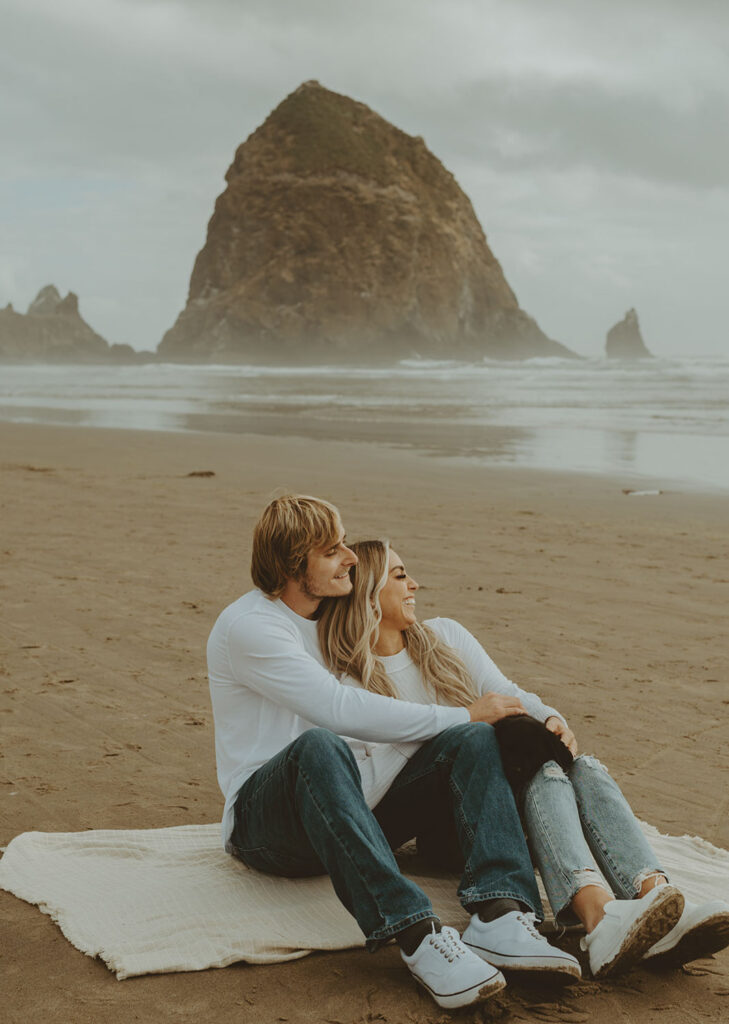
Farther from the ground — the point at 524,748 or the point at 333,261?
the point at 333,261

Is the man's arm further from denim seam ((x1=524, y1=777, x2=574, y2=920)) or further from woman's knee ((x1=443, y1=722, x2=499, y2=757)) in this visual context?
denim seam ((x1=524, y1=777, x2=574, y2=920))

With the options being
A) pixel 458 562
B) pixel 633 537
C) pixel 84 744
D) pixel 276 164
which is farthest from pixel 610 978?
pixel 276 164

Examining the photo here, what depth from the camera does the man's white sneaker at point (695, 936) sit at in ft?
9.25

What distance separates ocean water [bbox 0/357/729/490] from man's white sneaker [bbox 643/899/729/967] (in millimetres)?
10351

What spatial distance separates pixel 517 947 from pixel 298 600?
1.23 meters

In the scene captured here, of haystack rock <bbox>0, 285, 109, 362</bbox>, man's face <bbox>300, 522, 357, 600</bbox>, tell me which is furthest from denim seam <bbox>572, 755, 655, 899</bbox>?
haystack rock <bbox>0, 285, 109, 362</bbox>

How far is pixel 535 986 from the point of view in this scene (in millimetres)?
2908

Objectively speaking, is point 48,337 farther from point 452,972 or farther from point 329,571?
point 452,972

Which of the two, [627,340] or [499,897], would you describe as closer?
[499,897]

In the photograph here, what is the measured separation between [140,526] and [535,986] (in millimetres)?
7521

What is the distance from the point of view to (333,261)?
307ft

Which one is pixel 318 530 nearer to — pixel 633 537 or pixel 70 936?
pixel 70 936

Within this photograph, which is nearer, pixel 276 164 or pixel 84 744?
pixel 84 744

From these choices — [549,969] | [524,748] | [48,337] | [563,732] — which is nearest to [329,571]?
[524,748]
